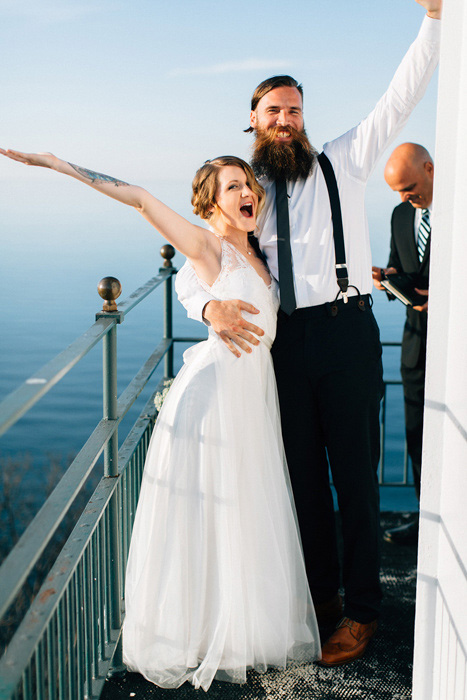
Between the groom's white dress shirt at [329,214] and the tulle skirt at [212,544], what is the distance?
277 millimetres

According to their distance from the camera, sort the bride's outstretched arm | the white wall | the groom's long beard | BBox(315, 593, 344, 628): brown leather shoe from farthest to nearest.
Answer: BBox(315, 593, 344, 628): brown leather shoe < the groom's long beard < the bride's outstretched arm < the white wall

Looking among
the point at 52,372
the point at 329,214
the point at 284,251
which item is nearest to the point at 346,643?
the point at 284,251

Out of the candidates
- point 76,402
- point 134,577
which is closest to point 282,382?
point 134,577

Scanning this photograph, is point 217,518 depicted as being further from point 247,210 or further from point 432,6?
point 432,6

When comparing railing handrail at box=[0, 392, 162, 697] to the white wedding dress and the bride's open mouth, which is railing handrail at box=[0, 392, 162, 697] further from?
the bride's open mouth

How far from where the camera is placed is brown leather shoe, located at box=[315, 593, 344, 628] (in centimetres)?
249

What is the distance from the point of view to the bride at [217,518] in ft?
6.82

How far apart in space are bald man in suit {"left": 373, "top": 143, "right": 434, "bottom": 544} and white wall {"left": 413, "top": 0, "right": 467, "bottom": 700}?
1.67 metres

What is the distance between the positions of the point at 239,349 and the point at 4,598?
4.13 ft

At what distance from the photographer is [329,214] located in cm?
231

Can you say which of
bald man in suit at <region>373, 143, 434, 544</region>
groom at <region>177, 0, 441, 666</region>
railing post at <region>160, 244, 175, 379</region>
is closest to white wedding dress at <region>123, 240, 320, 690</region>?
groom at <region>177, 0, 441, 666</region>

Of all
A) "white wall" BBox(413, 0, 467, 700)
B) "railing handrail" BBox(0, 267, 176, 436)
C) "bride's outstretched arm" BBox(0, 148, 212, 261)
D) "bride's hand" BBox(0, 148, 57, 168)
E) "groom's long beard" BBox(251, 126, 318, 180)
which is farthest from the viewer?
"groom's long beard" BBox(251, 126, 318, 180)

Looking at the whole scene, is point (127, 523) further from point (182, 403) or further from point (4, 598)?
point (4, 598)

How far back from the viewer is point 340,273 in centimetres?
221
